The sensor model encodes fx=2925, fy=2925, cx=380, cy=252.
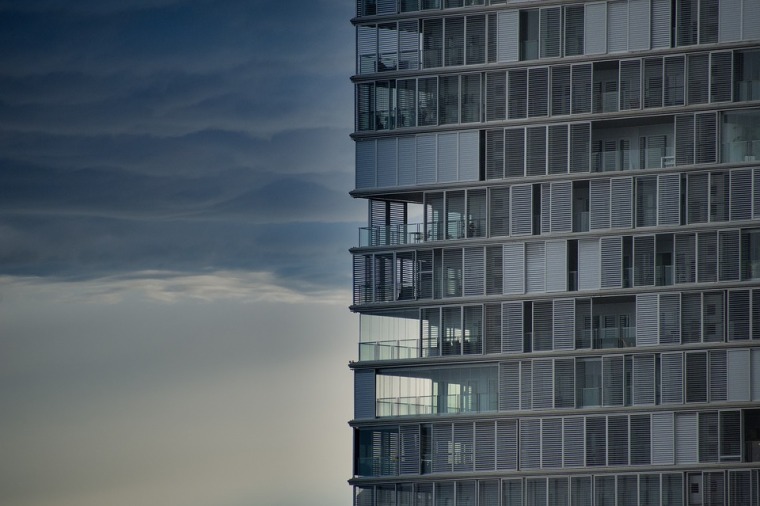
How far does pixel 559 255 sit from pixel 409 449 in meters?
14.0

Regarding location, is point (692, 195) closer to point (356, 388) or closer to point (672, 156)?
point (672, 156)

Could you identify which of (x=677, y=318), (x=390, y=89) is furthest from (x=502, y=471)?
(x=390, y=89)

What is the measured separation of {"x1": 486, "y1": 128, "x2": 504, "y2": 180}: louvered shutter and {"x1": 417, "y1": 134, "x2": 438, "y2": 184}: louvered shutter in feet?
10.3

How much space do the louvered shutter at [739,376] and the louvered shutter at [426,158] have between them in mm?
20482

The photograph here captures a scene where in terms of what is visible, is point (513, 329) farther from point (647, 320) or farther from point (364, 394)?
point (364, 394)

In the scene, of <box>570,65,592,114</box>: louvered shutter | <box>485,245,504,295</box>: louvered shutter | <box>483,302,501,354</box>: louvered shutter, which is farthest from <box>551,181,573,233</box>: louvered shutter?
<box>483,302,501,354</box>: louvered shutter

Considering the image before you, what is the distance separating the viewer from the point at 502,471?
16475 centimetres

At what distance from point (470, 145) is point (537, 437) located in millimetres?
17323

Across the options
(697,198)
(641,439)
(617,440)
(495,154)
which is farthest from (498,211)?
(641,439)

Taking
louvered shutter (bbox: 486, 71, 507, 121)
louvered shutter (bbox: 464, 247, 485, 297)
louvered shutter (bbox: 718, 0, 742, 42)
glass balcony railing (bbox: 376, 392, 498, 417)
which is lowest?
glass balcony railing (bbox: 376, 392, 498, 417)

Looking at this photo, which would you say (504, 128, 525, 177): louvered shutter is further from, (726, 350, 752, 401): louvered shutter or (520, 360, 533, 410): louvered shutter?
(726, 350, 752, 401): louvered shutter

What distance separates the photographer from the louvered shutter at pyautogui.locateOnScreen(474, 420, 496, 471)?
165 metres

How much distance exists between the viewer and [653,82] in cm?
16550

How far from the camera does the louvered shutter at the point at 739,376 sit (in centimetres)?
16175
